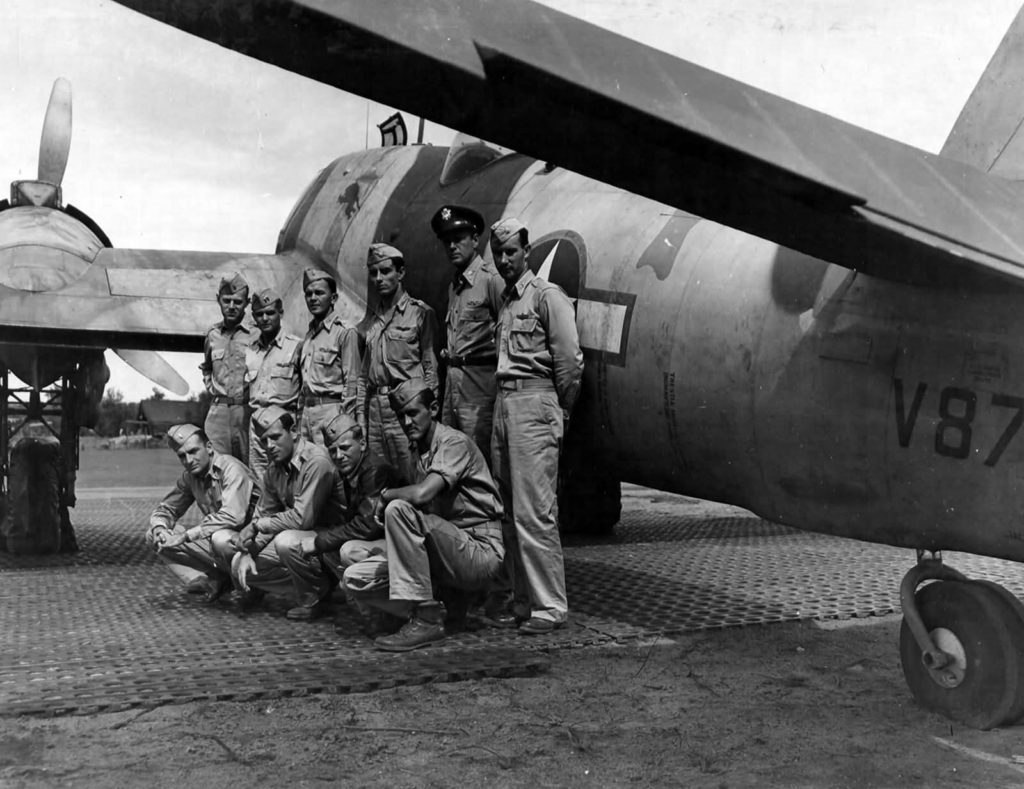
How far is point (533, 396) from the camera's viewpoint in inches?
206

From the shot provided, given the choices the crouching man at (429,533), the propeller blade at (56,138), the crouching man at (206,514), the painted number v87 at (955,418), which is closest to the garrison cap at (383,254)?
the crouching man at (429,533)

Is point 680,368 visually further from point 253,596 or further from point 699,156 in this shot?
point 253,596

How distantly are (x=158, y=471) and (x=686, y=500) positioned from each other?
481 inches

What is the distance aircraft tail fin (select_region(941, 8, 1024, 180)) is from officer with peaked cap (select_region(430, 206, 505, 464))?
8.62 feet

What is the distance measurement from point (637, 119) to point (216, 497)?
4.44 metres

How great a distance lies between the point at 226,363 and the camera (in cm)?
764

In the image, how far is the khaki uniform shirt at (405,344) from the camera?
5.96 m

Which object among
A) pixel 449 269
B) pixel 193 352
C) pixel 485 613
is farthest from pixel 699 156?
pixel 193 352

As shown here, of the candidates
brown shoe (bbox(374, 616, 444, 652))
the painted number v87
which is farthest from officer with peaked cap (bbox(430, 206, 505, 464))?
the painted number v87

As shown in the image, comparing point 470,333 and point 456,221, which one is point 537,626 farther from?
point 456,221

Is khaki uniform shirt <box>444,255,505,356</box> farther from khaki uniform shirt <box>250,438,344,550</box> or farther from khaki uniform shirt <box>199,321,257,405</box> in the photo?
khaki uniform shirt <box>199,321,257,405</box>

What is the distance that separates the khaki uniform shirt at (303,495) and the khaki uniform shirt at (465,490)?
660mm

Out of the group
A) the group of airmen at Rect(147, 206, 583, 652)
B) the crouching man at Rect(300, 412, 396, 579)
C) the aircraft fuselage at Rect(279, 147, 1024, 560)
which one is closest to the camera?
the aircraft fuselage at Rect(279, 147, 1024, 560)

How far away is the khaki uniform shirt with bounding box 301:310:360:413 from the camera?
255 inches
